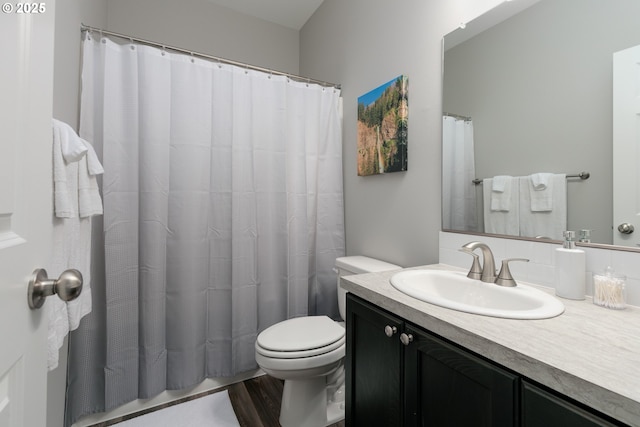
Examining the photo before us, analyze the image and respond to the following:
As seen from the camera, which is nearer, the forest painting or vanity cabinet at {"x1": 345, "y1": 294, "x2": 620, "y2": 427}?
vanity cabinet at {"x1": 345, "y1": 294, "x2": 620, "y2": 427}

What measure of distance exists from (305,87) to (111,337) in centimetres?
182

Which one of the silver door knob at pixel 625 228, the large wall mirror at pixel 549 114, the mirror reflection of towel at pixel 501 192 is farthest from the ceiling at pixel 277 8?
the silver door knob at pixel 625 228

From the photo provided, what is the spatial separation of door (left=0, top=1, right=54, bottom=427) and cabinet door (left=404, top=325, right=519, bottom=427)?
0.81 metres

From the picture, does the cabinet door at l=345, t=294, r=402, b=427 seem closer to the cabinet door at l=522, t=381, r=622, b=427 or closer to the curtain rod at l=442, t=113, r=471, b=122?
the cabinet door at l=522, t=381, r=622, b=427

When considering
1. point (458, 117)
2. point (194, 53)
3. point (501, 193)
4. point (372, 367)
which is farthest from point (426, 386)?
point (194, 53)

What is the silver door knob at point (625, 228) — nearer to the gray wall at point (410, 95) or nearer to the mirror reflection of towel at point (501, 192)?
the mirror reflection of towel at point (501, 192)

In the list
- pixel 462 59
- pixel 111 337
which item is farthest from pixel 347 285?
pixel 111 337

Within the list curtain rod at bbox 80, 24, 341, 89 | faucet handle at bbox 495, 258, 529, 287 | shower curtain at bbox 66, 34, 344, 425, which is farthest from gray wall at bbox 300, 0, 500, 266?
faucet handle at bbox 495, 258, 529, 287

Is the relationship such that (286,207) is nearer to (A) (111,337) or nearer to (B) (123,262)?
(B) (123,262)

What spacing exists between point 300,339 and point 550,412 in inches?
41.0

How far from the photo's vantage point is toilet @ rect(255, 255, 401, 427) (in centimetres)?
130

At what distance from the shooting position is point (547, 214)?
3.30ft

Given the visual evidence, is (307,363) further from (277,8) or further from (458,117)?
(277,8)

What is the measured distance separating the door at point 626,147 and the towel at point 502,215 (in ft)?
0.87
